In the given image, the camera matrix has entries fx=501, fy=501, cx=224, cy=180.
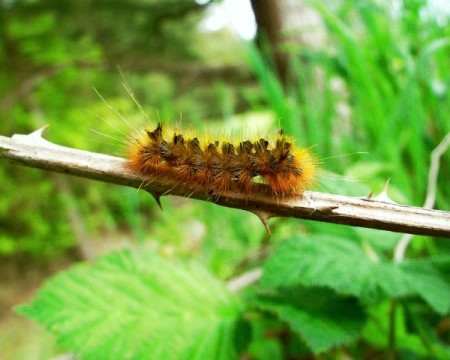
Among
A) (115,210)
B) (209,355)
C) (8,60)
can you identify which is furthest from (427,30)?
Result: (115,210)

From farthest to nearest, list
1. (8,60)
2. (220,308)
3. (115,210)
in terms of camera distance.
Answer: (115,210) → (8,60) → (220,308)

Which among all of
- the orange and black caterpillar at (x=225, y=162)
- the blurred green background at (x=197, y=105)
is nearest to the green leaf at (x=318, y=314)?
the blurred green background at (x=197, y=105)

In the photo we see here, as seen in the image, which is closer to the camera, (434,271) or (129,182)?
(129,182)

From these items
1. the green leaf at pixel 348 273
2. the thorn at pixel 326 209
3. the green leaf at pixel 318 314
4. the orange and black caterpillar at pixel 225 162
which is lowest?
the green leaf at pixel 318 314

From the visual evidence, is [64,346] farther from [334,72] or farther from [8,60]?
[8,60]

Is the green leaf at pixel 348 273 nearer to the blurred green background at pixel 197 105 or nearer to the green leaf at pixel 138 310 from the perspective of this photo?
the blurred green background at pixel 197 105

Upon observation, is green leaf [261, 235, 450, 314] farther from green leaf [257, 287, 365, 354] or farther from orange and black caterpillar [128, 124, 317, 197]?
orange and black caterpillar [128, 124, 317, 197]

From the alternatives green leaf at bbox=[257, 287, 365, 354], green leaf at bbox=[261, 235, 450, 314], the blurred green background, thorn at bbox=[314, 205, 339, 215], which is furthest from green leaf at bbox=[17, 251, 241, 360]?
thorn at bbox=[314, 205, 339, 215]
